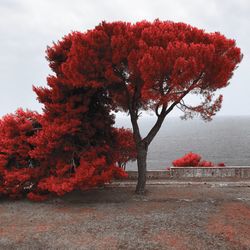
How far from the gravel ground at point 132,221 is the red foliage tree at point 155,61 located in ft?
16.6

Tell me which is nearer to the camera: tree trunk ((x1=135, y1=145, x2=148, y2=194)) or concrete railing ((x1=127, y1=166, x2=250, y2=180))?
tree trunk ((x1=135, y1=145, x2=148, y2=194))

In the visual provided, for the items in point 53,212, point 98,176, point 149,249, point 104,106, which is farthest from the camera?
A: point 104,106

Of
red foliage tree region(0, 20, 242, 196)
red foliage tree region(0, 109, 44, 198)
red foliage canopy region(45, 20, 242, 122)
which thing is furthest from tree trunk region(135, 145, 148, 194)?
red foliage tree region(0, 109, 44, 198)

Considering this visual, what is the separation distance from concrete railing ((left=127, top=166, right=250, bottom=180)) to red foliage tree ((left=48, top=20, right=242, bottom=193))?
7589 millimetres

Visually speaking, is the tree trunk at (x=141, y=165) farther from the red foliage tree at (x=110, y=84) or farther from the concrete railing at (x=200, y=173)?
the concrete railing at (x=200, y=173)

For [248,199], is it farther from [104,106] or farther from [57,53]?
[57,53]

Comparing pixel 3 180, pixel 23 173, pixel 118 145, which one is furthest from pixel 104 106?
pixel 3 180

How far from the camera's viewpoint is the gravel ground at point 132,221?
447 inches

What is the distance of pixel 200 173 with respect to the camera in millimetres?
24156

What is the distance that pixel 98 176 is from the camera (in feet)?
53.8

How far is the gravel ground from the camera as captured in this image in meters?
11.4

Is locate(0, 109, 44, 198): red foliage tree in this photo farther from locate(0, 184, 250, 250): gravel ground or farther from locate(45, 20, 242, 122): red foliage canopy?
locate(45, 20, 242, 122): red foliage canopy

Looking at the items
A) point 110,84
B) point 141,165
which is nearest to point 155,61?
point 110,84

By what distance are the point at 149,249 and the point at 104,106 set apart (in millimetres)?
10276
